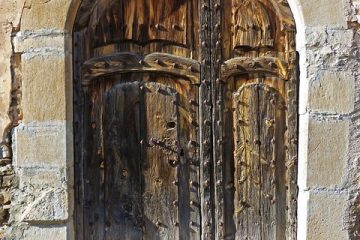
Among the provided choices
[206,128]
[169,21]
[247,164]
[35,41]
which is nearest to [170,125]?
[206,128]

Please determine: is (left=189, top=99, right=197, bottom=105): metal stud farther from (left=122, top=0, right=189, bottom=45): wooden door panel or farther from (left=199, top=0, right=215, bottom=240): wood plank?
(left=122, top=0, right=189, bottom=45): wooden door panel

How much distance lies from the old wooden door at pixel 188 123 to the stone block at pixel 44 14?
0.18 meters

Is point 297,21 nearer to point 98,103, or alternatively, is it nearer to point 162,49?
point 162,49

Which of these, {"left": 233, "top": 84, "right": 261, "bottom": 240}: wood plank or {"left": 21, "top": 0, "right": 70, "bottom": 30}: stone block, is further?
{"left": 233, "top": 84, "right": 261, "bottom": 240}: wood plank

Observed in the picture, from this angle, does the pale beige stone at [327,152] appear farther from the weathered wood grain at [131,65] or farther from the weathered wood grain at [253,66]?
the weathered wood grain at [131,65]

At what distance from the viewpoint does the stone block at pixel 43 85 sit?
3305mm

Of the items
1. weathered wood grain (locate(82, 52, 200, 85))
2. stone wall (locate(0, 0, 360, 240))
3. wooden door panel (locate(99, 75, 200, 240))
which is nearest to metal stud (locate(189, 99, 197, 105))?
wooden door panel (locate(99, 75, 200, 240))

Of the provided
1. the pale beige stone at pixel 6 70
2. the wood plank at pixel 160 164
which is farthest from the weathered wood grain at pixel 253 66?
the pale beige stone at pixel 6 70

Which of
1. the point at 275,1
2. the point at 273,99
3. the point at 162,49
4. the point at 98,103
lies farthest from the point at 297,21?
the point at 98,103

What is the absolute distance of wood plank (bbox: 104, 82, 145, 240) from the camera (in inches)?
137

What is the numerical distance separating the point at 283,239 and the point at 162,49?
1.34 metres

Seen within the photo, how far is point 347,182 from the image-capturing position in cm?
336

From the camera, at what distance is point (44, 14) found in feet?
10.9

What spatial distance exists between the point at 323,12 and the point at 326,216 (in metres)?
1.15
